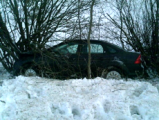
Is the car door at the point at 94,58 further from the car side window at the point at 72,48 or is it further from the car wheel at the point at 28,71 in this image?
the car wheel at the point at 28,71

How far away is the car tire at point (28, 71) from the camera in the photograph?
6.98m

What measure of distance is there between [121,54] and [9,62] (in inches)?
178

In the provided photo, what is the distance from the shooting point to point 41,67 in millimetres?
6652

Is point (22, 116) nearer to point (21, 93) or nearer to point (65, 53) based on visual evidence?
point (21, 93)

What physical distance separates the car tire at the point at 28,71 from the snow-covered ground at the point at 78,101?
53.8 inches

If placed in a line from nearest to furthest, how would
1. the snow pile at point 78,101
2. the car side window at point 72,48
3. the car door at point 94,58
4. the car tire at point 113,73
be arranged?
the snow pile at point 78,101 < the car door at point 94,58 < the car tire at point 113,73 < the car side window at point 72,48

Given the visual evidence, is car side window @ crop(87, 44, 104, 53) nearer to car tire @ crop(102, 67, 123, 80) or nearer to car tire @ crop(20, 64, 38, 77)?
car tire @ crop(102, 67, 123, 80)

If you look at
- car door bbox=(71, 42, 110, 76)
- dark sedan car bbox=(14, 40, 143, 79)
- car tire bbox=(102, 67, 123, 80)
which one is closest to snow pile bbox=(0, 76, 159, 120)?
dark sedan car bbox=(14, 40, 143, 79)

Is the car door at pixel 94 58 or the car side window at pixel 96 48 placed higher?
the car side window at pixel 96 48

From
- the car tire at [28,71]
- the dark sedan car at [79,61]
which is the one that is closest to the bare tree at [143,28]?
the dark sedan car at [79,61]

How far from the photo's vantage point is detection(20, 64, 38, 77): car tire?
6.98 m

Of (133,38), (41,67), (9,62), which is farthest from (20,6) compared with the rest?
(133,38)

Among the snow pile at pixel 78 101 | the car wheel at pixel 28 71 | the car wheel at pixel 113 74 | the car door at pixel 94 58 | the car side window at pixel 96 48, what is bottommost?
the snow pile at pixel 78 101

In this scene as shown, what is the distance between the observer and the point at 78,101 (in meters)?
4.24
